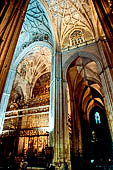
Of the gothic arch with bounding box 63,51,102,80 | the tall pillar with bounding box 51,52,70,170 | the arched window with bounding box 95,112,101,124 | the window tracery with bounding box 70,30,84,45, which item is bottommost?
the tall pillar with bounding box 51,52,70,170

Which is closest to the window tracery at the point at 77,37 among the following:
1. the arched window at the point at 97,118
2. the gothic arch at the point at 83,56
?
the gothic arch at the point at 83,56

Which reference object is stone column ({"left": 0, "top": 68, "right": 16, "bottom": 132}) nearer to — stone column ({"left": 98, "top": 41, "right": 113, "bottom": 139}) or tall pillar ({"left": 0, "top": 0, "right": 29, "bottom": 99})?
tall pillar ({"left": 0, "top": 0, "right": 29, "bottom": 99})

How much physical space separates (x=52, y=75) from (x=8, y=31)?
19.1 ft

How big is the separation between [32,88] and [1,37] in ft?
41.5

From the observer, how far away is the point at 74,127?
1230cm

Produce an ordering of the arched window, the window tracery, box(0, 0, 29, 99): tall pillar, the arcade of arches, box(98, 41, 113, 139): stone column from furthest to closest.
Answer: the arched window < the window tracery < box(98, 41, 113, 139): stone column < the arcade of arches < box(0, 0, 29, 99): tall pillar

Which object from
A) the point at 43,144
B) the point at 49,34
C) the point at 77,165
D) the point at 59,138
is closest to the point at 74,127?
the point at 77,165

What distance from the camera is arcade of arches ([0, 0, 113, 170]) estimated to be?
18.6 feet

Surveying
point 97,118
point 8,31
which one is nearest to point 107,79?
point 8,31

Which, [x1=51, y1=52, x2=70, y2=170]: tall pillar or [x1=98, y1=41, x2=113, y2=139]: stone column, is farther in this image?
[x1=98, y1=41, x2=113, y2=139]: stone column

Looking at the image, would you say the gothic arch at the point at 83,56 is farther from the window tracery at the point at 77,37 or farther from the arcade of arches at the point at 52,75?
the window tracery at the point at 77,37

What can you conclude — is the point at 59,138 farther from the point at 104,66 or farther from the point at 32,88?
the point at 32,88

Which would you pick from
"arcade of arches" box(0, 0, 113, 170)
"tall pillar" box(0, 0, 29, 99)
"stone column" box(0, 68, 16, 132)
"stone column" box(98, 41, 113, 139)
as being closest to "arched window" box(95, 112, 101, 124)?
"arcade of arches" box(0, 0, 113, 170)

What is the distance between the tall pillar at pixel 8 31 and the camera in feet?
13.8
